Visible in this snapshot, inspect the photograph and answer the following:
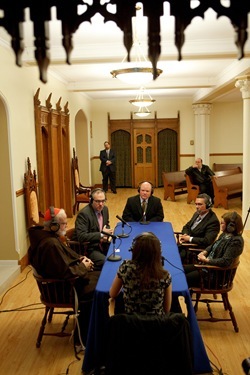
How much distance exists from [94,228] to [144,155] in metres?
10.1

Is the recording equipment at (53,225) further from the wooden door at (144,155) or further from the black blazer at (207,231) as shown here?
the wooden door at (144,155)

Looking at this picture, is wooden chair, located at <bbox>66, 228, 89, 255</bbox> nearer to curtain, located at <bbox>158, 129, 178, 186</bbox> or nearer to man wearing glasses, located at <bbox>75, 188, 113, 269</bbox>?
man wearing glasses, located at <bbox>75, 188, 113, 269</bbox>

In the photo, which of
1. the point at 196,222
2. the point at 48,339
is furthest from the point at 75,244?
the point at 196,222

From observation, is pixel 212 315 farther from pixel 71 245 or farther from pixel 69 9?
pixel 69 9

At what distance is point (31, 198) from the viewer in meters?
6.16

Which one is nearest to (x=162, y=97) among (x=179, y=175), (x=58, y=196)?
(x=179, y=175)

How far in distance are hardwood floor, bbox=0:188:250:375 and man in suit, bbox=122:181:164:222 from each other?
147cm

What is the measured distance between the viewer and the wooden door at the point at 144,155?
14.7 metres

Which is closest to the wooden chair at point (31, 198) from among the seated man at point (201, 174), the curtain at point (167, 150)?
the seated man at point (201, 174)

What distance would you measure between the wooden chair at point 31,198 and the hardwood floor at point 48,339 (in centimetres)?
102

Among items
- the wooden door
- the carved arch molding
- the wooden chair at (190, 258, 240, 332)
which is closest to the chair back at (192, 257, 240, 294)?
the wooden chair at (190, 258, 240, 332)

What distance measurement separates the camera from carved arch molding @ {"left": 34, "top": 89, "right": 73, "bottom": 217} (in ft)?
22.6

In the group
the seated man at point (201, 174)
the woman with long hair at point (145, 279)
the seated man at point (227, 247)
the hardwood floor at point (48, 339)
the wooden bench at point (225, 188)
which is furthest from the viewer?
the seated man at point (201, 174)

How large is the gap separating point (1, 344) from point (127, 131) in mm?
11560
